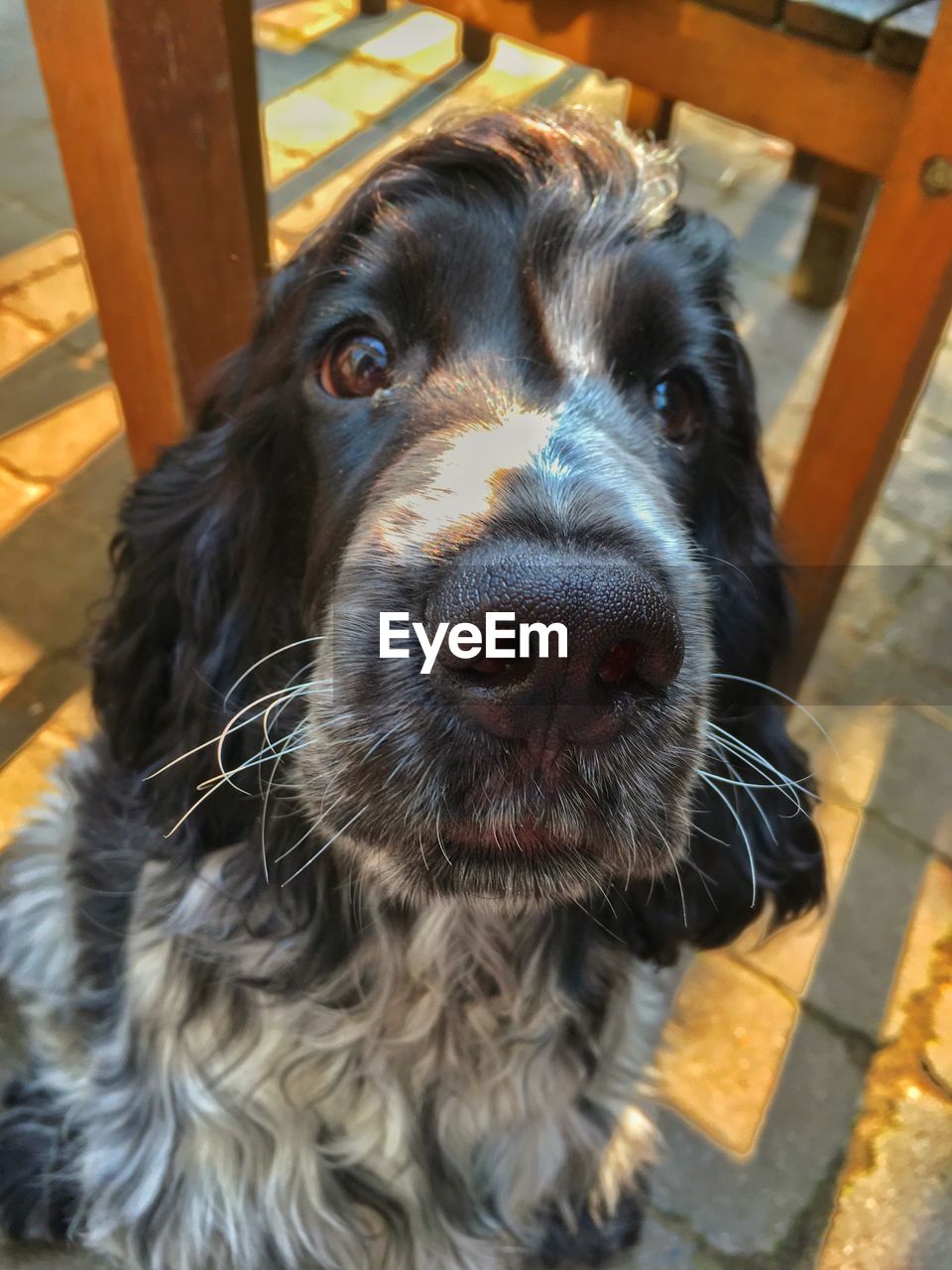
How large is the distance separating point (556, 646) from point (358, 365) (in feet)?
1.79

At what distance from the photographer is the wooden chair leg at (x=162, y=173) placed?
5.18ft

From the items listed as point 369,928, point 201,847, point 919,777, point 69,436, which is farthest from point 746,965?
point 69,436

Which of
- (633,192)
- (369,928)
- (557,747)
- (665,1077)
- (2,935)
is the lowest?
(665,1077)

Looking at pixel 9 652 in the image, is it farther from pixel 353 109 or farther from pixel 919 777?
pixel 353 109

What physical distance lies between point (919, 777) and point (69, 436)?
A: 212 cm

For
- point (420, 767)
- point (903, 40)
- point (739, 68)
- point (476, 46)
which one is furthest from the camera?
point (476, 46)

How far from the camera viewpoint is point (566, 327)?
1126mm

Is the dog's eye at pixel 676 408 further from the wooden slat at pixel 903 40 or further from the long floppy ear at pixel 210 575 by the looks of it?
the wooden slat at pixel 903 40

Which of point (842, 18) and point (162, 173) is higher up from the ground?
point (842, 18)

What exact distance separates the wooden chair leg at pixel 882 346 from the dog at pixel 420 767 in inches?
14.4

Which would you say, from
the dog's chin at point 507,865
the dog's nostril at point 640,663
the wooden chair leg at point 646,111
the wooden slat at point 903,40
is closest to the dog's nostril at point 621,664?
the dog's nostril at point 640,663

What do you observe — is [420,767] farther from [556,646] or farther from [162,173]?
[162,173]

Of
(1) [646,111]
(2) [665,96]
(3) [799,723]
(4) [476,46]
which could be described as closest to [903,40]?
(2) [665,96]

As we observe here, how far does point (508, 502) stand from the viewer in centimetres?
83
